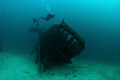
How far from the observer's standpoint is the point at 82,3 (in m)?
84.2

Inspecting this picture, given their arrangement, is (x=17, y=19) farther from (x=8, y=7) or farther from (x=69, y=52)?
(x=69, y=52)

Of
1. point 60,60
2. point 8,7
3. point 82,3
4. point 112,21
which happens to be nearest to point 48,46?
point 60,60

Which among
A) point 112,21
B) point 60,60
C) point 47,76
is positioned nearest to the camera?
point 47,76

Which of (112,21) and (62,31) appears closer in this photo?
(62,31)

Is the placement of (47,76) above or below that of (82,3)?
below

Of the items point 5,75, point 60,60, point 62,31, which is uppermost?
point 62,31

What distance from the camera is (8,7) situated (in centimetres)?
9862

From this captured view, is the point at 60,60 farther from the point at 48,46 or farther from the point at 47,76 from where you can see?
the point at 47,76

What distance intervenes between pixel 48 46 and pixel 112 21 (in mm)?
55831

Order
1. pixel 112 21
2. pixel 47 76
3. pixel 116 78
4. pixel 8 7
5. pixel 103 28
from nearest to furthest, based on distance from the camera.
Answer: pixel 47 76, pixel 116 78, pixel 103 28, pixel 112 21, pixel 8 7

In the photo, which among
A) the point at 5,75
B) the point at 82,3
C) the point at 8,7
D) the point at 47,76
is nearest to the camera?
the point at 5,75

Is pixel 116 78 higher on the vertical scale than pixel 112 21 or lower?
lower

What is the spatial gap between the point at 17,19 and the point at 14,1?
3451cm

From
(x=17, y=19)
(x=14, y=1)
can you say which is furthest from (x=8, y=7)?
(x=17, y=19)
